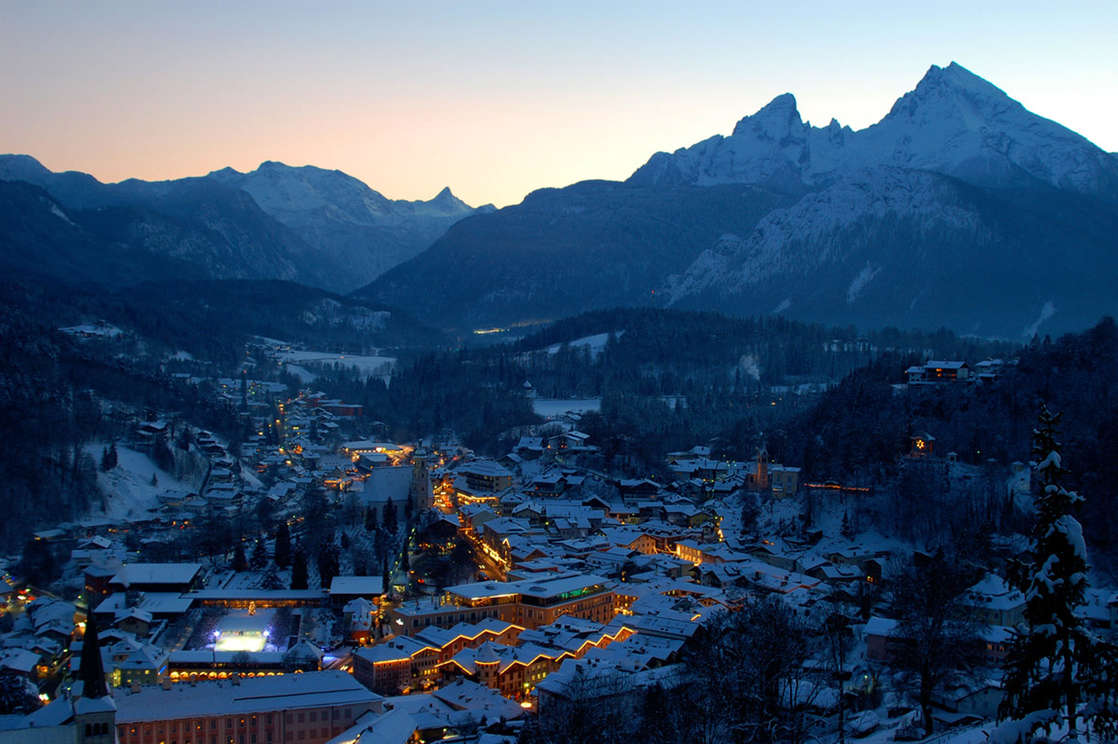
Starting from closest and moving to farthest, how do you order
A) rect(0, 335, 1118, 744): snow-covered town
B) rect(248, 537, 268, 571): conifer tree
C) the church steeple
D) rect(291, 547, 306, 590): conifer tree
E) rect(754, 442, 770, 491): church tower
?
the church steeple < rect(0, 335, 1118, 744): snow-covered town < rect(291, 547, 306, 590): conifer tree < rect(248, 537, 268, 571): conifer tree < rect(754, 442, 770, 491): church tower

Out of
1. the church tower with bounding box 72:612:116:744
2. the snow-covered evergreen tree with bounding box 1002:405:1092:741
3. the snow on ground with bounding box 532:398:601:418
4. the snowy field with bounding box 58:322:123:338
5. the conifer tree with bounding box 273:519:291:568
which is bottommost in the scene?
the conifer tree with bounding box 273:519:291:568

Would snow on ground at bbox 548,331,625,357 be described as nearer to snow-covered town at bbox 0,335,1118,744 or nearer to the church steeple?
snow-covered town at bbox 0,335,1118,744

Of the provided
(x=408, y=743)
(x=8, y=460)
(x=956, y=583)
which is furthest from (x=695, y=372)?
(x=408, y=743)

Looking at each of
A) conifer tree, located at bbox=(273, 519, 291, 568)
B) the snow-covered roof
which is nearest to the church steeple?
the snow-covered roof

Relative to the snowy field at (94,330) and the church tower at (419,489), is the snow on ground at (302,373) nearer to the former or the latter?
the snowy field at (94,330)

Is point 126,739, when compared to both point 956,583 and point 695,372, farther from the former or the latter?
point 695,372

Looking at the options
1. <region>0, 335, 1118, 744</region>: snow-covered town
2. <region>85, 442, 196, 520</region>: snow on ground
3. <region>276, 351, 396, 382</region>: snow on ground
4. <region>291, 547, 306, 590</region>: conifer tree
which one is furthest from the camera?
<region>276, 351, 396, 382</region>: snow on ground
